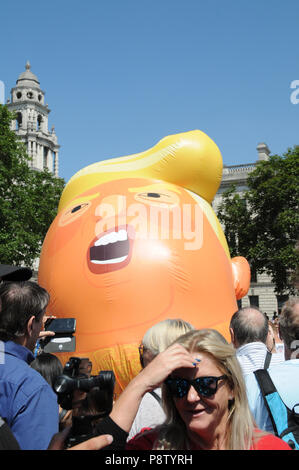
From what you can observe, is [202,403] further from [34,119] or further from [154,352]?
[34,119]

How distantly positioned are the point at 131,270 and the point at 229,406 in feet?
14.5

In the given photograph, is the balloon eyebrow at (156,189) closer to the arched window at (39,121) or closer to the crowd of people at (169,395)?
the crowd of people at (169,395)

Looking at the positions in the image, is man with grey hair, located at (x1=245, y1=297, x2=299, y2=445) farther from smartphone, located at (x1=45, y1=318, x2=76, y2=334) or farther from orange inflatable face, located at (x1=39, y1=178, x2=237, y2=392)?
orange inflatable face, located at (x1=39, y1=178, x2=237, y2=392)

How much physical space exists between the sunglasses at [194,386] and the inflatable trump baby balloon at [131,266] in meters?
4.14


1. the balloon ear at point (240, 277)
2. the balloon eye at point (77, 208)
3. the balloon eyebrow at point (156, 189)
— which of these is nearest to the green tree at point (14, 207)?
the balloon eye at point (77, 208)

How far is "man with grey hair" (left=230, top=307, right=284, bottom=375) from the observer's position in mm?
3375

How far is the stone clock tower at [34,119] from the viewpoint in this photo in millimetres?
72625

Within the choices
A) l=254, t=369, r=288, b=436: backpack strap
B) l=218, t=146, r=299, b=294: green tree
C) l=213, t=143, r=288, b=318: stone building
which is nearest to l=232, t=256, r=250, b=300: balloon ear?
l=254, t=369, r=288, b=436: backpack strap

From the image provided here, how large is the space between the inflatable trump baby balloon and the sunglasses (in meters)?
4.14

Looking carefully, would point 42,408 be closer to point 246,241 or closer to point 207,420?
point 207,420

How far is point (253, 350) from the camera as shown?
3.47 metres

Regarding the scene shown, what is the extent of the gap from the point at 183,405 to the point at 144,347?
1.09 metres

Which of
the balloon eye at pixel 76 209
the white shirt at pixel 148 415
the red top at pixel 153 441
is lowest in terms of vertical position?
the white shirt at pixel 148 415

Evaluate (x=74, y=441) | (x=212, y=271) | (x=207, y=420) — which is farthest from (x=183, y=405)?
(x=212, y=271)
